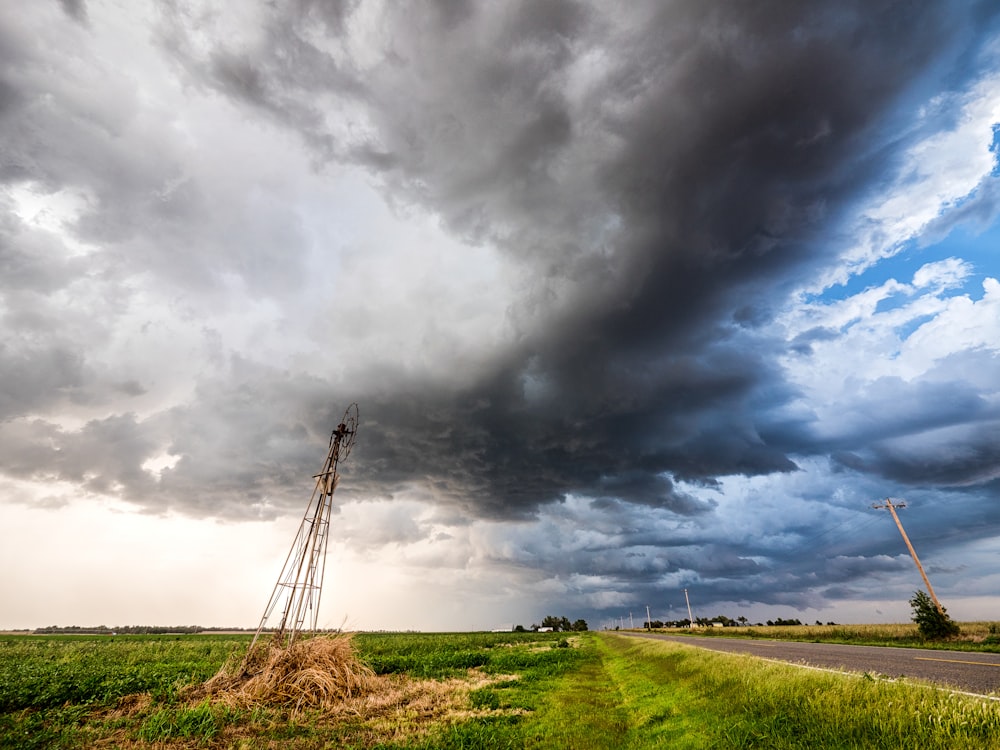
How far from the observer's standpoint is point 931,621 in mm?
36938

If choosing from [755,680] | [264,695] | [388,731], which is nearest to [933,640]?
[755,680]

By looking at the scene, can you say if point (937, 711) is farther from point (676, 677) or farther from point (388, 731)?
point (676, 677)

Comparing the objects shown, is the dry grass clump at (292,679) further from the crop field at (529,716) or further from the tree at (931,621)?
the tree at (931,621)

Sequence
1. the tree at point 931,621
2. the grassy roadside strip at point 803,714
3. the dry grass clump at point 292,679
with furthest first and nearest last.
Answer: the tree at point 931,621 → the dry grass clump at point 292,679 → the grassy roadside strip at point 803,714

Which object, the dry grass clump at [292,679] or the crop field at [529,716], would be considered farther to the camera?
the dry grass clump at [292,679]

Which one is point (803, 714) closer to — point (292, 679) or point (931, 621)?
point (292, 679)

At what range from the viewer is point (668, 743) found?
1035 centimetres

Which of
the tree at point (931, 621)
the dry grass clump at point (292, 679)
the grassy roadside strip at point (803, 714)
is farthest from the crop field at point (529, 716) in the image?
the tree at point (931, 621)

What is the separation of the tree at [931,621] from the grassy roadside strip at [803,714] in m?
33.4

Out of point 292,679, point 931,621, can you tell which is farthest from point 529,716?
point 931,621

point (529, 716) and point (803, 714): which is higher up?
point (803, 714)

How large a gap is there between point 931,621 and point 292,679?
4810 centimetres

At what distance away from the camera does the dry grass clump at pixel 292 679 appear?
46.4 feet

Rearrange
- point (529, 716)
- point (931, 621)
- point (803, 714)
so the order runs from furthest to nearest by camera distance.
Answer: point (931, 621) < point (529, 716) < point (803, 714)
